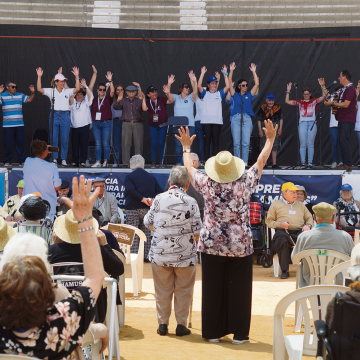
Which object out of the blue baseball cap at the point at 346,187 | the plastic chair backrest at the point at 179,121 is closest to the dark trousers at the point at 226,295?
the blue baseball cap at the point at 346,187

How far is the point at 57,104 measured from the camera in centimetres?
1042

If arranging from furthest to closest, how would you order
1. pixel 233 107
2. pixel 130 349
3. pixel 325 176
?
pixel 233 107, pixel 325 176, pixel 130 349

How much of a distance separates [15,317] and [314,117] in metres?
9.38

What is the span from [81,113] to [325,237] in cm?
694

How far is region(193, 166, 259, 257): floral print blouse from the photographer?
4.22 m

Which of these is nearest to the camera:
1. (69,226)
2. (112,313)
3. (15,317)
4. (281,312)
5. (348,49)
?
(15,317)

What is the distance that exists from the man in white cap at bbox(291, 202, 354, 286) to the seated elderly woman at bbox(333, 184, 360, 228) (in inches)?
154

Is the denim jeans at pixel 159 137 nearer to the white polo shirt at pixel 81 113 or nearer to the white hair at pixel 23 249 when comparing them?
the white polo shirt at pixel 81 113

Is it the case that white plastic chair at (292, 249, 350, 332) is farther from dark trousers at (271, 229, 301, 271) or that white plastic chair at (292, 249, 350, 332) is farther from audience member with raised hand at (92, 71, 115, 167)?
audience member with raised hand at (92, 71, 115, 167)

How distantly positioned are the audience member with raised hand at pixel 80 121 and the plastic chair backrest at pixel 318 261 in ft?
22.2

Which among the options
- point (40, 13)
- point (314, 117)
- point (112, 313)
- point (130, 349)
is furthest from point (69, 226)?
point (40, 13)

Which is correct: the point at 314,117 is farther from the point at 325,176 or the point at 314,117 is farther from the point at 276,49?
the point at 276,49

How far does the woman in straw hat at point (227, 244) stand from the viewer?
4.23 meters

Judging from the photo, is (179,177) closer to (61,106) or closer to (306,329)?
(306,329)
